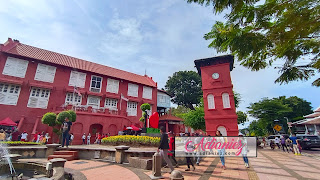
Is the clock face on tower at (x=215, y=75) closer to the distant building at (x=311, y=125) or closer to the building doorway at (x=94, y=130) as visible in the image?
the building doorway at (x=94, y=130)

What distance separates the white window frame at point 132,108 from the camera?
929 inches

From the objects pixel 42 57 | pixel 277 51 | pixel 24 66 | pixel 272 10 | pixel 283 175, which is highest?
pixel 42 57

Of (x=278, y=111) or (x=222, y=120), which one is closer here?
(x=222, y=120)

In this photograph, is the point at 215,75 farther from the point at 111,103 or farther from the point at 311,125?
the point at 311,125

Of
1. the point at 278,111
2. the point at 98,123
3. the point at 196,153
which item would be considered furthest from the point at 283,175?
the point at 278,111

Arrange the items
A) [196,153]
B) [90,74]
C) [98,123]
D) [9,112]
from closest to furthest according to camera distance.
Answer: [196,153] → [9,112] → [98,123] → [90,74]

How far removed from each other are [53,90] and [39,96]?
Answer: 58.8 inches

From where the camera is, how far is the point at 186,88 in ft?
126

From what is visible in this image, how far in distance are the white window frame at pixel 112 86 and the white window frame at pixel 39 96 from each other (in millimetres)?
7216

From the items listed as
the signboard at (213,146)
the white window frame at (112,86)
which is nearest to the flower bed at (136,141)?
the signboard at (213,146)

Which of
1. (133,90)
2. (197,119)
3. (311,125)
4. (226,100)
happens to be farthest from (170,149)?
(311,125)

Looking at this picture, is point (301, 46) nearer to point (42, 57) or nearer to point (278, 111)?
point (278, 111)

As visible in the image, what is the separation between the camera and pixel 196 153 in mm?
7504

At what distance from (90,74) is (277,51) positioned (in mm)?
21695
